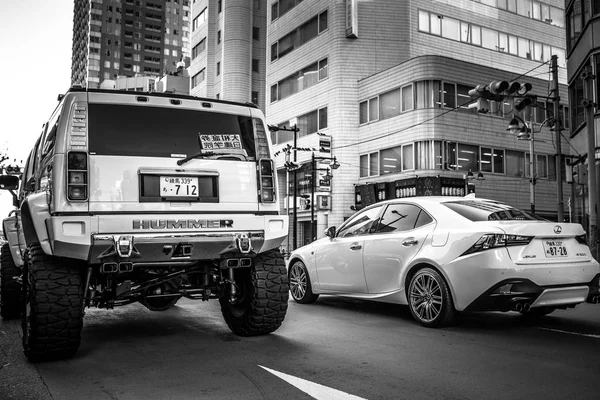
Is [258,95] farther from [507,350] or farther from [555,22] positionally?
[507,350]

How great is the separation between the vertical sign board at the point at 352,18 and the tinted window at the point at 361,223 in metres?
27.9

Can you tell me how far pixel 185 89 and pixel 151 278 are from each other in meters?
69.9

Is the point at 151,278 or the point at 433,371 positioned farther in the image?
the point at 151,278

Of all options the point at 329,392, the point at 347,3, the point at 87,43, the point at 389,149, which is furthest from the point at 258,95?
the point at 87,43

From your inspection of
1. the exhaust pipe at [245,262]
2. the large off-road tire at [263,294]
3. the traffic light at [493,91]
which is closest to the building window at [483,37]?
the traffic light at [493,91]

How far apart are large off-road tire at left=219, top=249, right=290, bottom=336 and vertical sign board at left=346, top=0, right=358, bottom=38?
99.0ft

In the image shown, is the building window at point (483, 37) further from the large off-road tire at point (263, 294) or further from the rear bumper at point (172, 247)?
the rear bumper at point (172, 247)

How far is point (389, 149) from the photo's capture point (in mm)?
31719

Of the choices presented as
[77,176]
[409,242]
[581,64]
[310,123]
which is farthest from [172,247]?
[310,123]

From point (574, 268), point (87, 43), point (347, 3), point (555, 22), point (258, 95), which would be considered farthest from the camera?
point (87, 43)

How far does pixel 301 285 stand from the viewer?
8.84 metres

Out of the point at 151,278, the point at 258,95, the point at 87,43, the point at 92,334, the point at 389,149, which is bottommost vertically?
the point at 92,334

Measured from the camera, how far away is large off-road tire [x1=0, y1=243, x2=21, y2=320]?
7.32m

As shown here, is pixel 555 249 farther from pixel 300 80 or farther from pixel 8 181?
pixel 300 80
